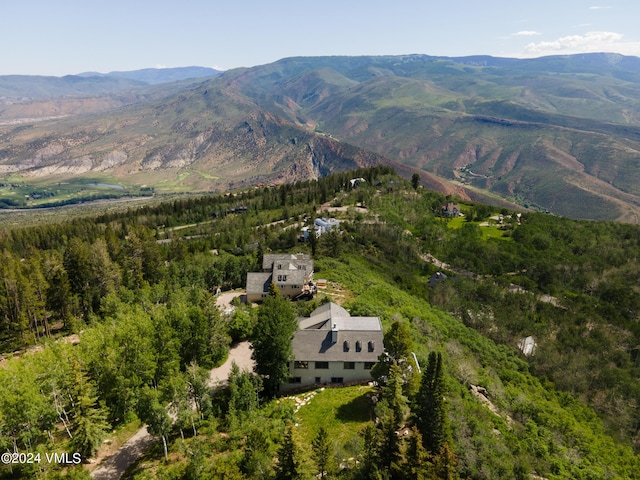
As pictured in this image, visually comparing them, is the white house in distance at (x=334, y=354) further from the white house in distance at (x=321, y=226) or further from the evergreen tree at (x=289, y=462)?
the white house in distance at (x=321, y=226)

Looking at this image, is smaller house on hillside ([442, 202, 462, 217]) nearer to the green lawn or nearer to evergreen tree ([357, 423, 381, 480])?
the green lawn

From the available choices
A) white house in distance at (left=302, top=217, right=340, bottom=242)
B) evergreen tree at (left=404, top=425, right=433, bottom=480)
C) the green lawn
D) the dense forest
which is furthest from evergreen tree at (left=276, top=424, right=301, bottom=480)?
white house in distance at (left=302, top=217, right=340, bottom=242)

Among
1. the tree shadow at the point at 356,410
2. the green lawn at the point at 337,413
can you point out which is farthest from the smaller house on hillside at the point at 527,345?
the tree shadow at the point at 356,410

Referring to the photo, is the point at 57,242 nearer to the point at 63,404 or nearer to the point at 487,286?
the point at 63,404

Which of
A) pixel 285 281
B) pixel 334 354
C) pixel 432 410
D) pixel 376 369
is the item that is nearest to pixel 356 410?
pixel 376 369

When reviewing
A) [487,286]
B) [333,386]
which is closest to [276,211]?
[487,286]

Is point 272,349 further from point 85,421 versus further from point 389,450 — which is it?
point 85,421
